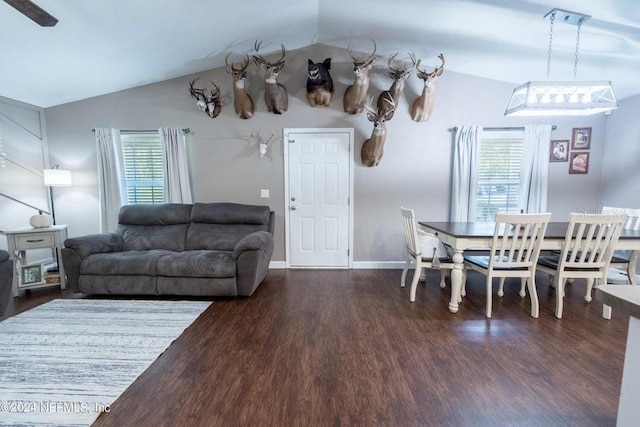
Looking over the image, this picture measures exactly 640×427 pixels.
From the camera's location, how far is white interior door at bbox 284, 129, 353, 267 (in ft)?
12.8

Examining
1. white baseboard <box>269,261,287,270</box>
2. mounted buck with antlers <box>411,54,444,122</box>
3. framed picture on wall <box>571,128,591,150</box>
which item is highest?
mounted buck with antlers <box>411,54,444,122</box>

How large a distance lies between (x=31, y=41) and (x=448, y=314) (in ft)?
15.3

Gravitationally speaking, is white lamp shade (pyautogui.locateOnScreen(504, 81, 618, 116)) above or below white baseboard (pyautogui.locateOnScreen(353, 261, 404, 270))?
above

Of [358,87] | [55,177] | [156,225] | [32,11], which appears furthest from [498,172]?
[55,177]

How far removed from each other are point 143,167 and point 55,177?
0.95 metres

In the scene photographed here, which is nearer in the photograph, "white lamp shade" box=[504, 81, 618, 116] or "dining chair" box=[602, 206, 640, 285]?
"white lamp shade" box=[504, 81, 618, 116]

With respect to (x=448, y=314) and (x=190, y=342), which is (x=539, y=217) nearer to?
(x=448, y=314)

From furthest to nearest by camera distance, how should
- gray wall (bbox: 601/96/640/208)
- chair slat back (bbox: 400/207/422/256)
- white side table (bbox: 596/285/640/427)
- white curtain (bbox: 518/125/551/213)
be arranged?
white curtain (bbox: 518/125/551/213)
gray wall (bbox: 601/96/640/208)
chair slat back (bbox: 400/207/422/256)
white side table (bbox: 596/285/640/427)

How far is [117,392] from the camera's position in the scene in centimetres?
158

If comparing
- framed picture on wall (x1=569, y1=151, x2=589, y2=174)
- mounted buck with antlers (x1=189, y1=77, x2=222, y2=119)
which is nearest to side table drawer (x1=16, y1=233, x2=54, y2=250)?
mounted buck with antlers (x1=189, y1=77, x2=222, y2=119)

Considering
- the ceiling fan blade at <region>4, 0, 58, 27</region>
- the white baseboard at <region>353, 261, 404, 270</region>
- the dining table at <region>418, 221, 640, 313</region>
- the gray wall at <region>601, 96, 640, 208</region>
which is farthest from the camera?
the white baseboard at <region>353, 261, 404, 270</region>

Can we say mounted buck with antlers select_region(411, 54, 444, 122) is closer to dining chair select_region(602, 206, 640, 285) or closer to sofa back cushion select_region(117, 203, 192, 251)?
dining chair select_region(602, 206, 640, 285)

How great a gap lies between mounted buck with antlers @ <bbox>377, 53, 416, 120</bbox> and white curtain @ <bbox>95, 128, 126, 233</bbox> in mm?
3664

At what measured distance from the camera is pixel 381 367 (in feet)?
5.94
